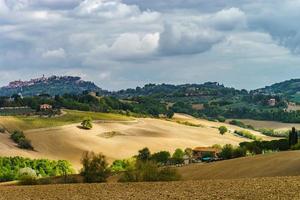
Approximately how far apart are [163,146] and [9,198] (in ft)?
479

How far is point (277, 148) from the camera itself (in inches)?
4926

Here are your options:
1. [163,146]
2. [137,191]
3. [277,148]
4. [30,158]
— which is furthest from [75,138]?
[137,191]

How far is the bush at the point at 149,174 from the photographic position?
6944 cm

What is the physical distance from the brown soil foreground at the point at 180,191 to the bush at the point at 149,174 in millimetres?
8705

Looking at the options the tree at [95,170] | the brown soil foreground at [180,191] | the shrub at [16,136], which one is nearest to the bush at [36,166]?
the shrub at [16,136]

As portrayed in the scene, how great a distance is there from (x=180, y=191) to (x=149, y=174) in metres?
18.0

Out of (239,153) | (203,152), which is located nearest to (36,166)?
(203,152)

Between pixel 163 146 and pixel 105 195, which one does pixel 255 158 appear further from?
pixel 163 146

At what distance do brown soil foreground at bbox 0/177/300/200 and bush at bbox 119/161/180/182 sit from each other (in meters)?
8.71

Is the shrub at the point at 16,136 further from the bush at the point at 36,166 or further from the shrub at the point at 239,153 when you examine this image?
the shrub at the point at 239,153

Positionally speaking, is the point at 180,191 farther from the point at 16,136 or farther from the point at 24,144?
the point at 16,136

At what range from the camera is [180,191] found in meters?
51.7

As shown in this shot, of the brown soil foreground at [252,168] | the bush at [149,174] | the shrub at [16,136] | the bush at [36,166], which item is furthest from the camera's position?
the shrub at [16,136]

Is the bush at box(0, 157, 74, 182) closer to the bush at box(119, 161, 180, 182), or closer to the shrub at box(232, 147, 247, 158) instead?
the shrub at box(232, 147, 247, 158)
